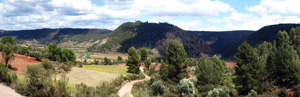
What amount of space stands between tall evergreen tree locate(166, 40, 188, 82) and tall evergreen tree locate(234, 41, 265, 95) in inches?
426

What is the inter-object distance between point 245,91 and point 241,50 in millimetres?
7473

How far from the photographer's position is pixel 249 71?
120 feet

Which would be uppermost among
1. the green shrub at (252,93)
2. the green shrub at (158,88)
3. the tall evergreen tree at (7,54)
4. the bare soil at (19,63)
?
the tall evergreen tree at (7,54)

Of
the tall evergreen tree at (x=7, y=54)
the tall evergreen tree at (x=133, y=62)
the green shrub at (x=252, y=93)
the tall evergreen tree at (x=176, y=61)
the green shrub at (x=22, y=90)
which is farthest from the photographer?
the tall evergreen tree at (x=133, y=62)

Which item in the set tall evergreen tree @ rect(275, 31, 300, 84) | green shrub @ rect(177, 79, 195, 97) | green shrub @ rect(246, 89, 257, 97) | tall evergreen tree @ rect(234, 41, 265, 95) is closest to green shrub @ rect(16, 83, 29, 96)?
green shrub @ rect(177, 79, 195, 97)

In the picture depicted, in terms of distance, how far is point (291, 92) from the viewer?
36.9 metres

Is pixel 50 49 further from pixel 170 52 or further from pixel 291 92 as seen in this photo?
pixel 291 92

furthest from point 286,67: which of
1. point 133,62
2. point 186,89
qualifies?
point 133,62

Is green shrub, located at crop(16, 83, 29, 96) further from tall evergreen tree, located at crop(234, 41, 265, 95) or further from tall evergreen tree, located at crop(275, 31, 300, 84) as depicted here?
tall evergreen tree, located at crop(275, 31, 300, 84)

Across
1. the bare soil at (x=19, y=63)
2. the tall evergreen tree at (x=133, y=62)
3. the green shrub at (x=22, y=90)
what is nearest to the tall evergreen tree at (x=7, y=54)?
the bare soil at (x=19, y=63)

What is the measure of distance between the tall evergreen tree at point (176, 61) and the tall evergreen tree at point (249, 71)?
426 inches

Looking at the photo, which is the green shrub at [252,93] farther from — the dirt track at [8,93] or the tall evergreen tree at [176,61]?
the dirt track at [8,93]

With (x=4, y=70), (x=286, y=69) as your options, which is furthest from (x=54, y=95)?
(x=286, y=69)

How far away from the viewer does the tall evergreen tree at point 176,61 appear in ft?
140
